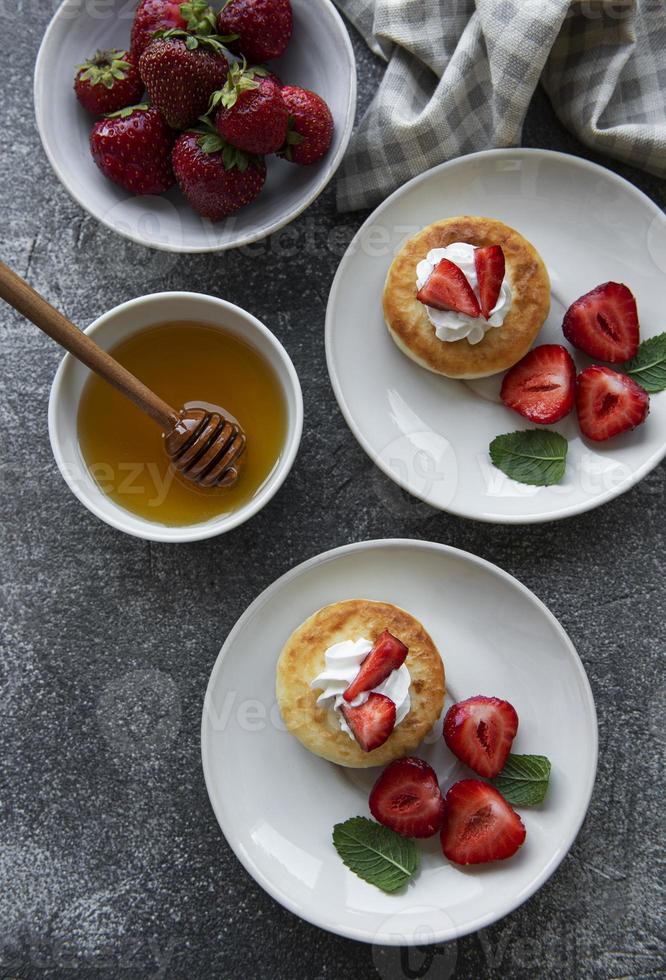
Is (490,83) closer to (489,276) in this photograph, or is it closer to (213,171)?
(489,276)

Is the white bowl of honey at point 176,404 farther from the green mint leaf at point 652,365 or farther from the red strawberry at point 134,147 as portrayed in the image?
the green mint leaf at point 652,365

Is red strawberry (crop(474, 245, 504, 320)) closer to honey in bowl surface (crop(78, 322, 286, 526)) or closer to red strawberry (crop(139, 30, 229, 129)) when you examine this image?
honey in bowl surface (crop(78, 322, 286, 526))

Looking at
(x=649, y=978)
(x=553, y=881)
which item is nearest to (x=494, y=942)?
(x=553, y=881)

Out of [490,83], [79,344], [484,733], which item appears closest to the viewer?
[79,344]

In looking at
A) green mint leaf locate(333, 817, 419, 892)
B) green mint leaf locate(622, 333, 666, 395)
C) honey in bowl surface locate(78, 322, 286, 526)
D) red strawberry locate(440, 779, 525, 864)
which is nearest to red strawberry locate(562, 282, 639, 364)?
green mint leaf locate(622, 333, 666, 395)

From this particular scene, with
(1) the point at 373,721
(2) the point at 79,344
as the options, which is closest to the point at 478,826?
(1) the point at 373,721

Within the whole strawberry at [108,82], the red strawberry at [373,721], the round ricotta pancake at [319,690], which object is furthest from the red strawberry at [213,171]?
the red strawberry at [373,721]
